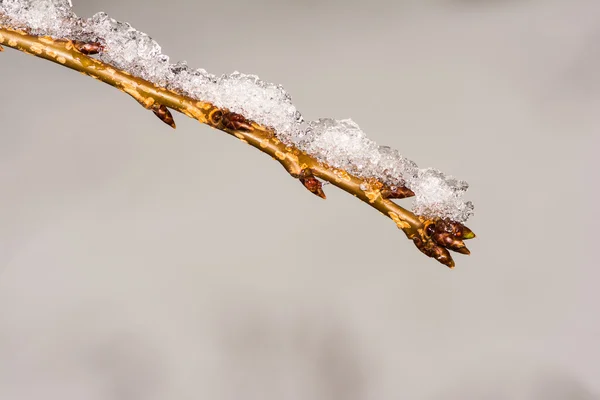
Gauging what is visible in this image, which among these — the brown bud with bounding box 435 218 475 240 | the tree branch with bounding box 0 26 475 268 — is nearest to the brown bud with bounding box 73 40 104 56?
the tree branch with bounding box 0 26 475 268

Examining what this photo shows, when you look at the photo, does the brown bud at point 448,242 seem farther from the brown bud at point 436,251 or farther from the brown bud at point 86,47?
the brown bud at point 86,47

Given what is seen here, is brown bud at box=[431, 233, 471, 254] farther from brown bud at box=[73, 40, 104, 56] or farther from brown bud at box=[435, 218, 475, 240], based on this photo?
brown bud at box=[73, 40, 104, 56]

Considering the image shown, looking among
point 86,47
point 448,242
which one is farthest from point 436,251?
A: point 86,47

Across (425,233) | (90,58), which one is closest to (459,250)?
(425,233)

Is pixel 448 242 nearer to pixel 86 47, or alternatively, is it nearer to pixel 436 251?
pixel 436 251

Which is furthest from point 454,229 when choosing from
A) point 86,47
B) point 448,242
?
point 86,47
